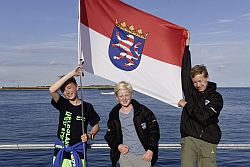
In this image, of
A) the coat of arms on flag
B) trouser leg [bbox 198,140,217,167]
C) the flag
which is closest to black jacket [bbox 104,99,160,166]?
trouser leg [bbox 198,140,217,167]

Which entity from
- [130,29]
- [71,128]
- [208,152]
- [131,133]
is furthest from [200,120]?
[130,29]

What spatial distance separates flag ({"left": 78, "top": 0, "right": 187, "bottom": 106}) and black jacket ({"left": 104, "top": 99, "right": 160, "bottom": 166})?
81 cm

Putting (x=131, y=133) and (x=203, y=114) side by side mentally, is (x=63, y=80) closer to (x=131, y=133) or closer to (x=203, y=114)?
(x=131, y=133)

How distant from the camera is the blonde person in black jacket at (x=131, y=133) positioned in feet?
13.6

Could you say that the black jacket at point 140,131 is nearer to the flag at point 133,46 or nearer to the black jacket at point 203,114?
the black jacket at point 203,114

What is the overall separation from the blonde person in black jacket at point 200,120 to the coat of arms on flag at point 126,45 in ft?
3.34

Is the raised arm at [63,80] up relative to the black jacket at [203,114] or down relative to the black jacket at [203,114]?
up

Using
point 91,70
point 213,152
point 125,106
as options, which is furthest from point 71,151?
point 213,152

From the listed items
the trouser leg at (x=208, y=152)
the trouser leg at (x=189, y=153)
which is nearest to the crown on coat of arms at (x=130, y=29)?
the trouser leg at (x=189, y=153)

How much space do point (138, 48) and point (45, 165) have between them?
8.33m

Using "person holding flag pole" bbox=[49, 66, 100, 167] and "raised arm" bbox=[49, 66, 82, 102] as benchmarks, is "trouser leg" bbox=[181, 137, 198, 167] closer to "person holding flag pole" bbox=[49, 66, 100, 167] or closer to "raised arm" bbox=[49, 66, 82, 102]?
"person holding flag pole" bbox=[49, 66, 100, 167]

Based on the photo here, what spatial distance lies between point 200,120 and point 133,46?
1.67 m

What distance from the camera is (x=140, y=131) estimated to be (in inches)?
163

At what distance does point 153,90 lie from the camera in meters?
5.04
